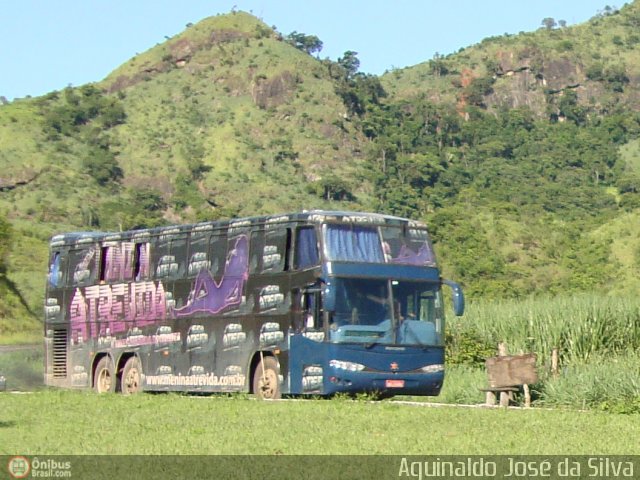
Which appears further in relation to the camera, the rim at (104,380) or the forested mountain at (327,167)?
the forested mountain at (327,167)

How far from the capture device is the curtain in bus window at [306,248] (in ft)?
85.1

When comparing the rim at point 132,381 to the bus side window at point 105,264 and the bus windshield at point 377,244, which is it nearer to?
the bus side window at point 105,264

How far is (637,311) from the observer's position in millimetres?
32625

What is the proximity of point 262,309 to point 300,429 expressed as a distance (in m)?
9.15

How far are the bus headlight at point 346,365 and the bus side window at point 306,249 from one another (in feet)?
5.99

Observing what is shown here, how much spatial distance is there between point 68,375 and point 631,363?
1286 cm

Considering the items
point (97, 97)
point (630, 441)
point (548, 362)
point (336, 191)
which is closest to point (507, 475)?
point (630, 441)

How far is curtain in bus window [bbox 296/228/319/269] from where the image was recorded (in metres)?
26.0

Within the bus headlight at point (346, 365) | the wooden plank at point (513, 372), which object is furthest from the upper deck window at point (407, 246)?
the wooden plank at point (513, 372)

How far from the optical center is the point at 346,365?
82.8 ft

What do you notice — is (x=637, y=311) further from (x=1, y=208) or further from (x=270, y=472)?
(x=1, y=208)

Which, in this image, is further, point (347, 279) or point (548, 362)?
point (548, 362)

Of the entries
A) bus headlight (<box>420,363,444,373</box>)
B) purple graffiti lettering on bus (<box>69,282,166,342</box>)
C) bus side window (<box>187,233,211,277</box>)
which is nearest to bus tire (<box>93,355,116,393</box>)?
purple graffiti lettering on bus (<box>69,282,166,342</box>)

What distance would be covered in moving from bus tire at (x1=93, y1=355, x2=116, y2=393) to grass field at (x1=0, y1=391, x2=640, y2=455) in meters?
6.58
